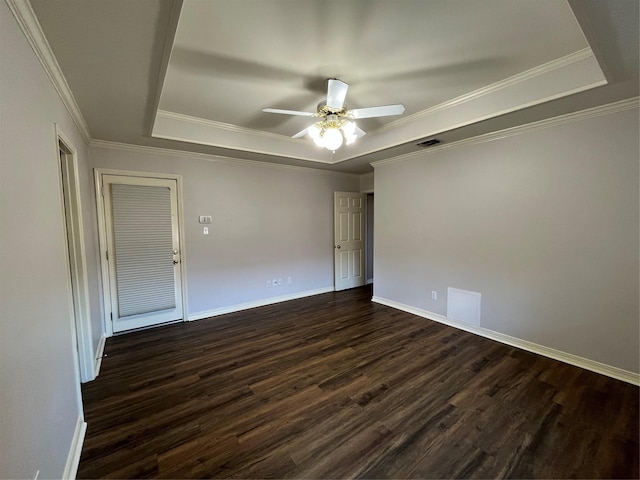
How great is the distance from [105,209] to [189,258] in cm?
116

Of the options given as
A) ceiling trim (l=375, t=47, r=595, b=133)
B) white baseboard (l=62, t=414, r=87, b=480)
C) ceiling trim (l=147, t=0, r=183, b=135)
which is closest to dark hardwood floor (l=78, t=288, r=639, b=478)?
white baseboard (l=62, t=414, r=87, b=480)

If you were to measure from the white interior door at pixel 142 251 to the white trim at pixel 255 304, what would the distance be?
30 cm

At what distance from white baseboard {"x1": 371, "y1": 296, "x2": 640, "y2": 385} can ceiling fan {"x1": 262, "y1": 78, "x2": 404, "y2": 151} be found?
281 centimetres

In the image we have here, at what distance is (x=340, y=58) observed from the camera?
7.10 ft

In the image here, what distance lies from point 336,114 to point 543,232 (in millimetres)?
2501

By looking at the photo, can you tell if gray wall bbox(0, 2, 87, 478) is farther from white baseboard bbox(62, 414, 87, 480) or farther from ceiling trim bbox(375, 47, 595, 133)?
ceiling trim bbox(375, 47, 595, 133)

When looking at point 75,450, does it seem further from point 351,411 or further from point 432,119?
point 432,119

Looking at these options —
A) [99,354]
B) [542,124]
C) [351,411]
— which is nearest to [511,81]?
[542,124]

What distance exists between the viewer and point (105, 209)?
3.41 m

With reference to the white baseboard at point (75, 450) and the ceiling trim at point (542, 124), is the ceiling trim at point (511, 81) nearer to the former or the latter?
the ceiling trim at point (542, 124)

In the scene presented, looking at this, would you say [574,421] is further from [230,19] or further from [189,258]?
[189,258]

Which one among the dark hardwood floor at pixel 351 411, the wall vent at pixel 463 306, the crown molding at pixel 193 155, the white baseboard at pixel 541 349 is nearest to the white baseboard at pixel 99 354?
the dark hardwood floor at pixel 351 411

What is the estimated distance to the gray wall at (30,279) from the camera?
1.01m

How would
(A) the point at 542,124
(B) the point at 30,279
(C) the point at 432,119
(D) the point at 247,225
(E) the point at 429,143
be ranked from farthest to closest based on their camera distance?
(D) the point at 247,225
(E) the point at 429,143
(C) the point at 432,119
(A) the point at 542,124
(B) the point at 30,279
